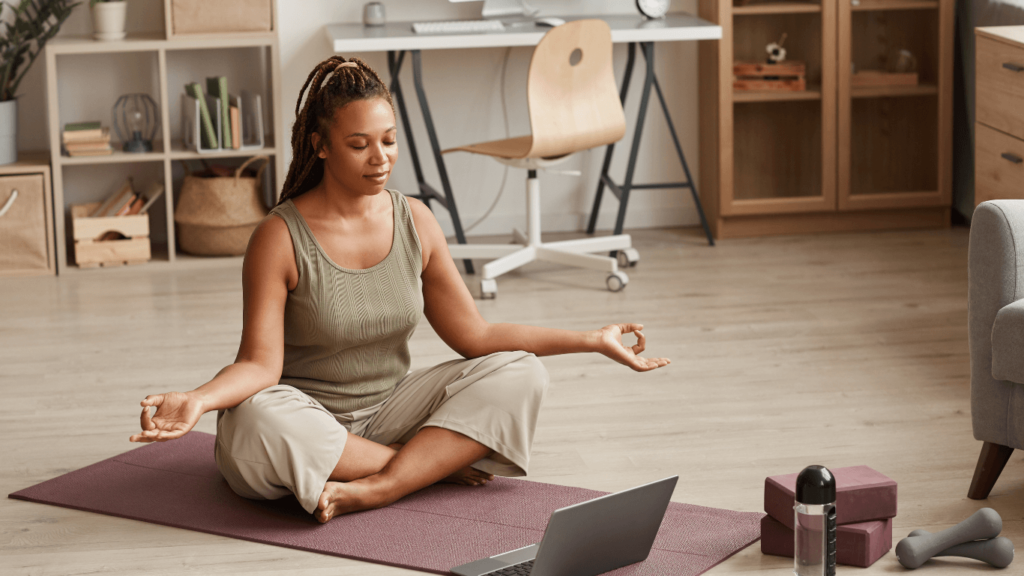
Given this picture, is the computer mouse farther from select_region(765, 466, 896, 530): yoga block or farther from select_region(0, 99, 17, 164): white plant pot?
select_region(765, 466, 896, 530): yoga block

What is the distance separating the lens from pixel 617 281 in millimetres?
3729

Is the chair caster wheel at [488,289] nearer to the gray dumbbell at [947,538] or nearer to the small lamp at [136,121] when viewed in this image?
the small lamp at [136,121]

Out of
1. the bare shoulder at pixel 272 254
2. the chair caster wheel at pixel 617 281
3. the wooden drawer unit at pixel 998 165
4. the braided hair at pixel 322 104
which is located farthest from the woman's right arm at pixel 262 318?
the wooden drawer unit at pixel 998 165

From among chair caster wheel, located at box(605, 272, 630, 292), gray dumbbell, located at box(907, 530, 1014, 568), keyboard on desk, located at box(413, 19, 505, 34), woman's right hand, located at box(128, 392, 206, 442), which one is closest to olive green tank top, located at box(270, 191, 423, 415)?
woman's right hand, located at box(128, 392, 206, 442)

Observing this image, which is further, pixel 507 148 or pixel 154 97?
pixel 154 97

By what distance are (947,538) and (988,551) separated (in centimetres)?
6

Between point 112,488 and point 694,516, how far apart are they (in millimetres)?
1045

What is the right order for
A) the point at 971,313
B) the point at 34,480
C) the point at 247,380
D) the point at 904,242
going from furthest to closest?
the point at 904,242
the point at 34,480
the point at 971,313
the point at 247,380

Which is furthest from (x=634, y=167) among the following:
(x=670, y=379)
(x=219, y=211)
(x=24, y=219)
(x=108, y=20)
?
(x=24, y=219)

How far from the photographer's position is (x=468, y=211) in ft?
15.3

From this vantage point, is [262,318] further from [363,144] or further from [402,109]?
[402,109]

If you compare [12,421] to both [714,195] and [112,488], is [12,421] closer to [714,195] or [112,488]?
[112,488]

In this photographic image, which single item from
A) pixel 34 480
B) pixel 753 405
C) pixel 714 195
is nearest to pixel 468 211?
pixel 714 195

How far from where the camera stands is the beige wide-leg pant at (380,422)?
1933 millimetres
